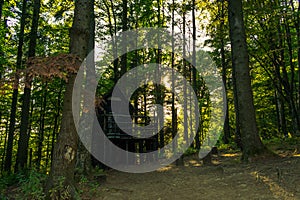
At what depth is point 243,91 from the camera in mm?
9062

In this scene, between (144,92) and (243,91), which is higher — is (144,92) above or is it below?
above

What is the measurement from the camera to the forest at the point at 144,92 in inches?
235

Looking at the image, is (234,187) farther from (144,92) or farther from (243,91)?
(144,92)

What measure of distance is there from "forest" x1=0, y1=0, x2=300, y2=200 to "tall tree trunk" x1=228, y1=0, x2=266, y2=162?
0.04 meters

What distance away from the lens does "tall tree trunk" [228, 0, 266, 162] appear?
8.57 m

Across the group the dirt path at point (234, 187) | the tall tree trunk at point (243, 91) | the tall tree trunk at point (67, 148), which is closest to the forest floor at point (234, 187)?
the dirt path at point (234, 187)

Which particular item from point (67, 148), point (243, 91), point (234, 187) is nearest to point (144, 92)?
point (243, 91)

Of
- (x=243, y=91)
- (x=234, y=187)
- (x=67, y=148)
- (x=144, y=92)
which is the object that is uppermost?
(x=144, y=92)

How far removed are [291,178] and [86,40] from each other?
233 inches

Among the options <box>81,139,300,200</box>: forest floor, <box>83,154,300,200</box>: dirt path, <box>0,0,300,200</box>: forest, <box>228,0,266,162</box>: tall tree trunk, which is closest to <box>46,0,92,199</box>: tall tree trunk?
<box>0,0,300,200</box>: forest

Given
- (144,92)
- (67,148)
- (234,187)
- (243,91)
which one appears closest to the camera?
(67,148)

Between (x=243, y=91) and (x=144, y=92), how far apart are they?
15.1 meters

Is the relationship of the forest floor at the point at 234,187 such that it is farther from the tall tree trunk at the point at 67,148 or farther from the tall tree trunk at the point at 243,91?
the tall tree trunk at the point at 67,148

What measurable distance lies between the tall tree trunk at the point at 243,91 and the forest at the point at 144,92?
0.04 meters
